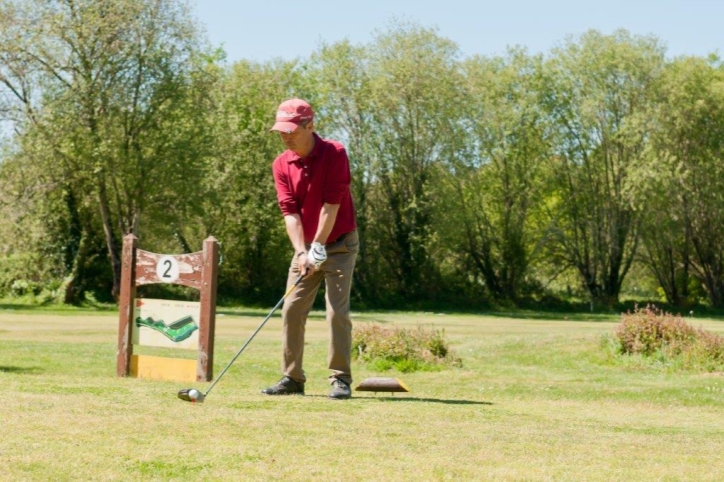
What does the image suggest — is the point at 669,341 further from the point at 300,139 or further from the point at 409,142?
the point at 409,142

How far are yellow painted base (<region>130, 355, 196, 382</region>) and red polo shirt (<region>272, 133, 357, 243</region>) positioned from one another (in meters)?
2.93

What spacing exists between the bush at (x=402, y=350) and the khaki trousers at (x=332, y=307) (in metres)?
8.19

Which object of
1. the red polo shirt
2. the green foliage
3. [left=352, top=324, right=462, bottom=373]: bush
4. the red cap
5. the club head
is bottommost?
the club head

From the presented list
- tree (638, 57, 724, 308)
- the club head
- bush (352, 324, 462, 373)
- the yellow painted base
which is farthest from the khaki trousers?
tree (638, 57, 724, 308)

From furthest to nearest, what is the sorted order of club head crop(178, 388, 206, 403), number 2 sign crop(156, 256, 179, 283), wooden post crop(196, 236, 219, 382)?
1. number 2 sign crop(156, 256, 179, 283)
2. wooden post crop(196, 236, 219, 382)
3. club head crop(178, 388, 206, 403)

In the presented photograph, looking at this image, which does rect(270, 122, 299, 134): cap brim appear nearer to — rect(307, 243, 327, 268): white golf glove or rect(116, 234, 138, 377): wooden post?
rect(307, 243, 327, 268): white golf glove

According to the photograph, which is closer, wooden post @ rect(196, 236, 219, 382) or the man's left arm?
the man's left arm

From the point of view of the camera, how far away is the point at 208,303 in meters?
12.5

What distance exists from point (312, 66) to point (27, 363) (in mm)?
39782

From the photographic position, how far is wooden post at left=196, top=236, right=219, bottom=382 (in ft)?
40.4

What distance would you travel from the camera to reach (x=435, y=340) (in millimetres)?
19734

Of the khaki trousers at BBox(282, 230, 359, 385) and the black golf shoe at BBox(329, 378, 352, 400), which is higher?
the khaki trousers at BBox(282, 230, 359, 385)

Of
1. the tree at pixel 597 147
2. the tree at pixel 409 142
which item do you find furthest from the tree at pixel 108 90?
the tree at pixel 597 147

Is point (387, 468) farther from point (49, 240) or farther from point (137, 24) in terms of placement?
point (49, 240)
